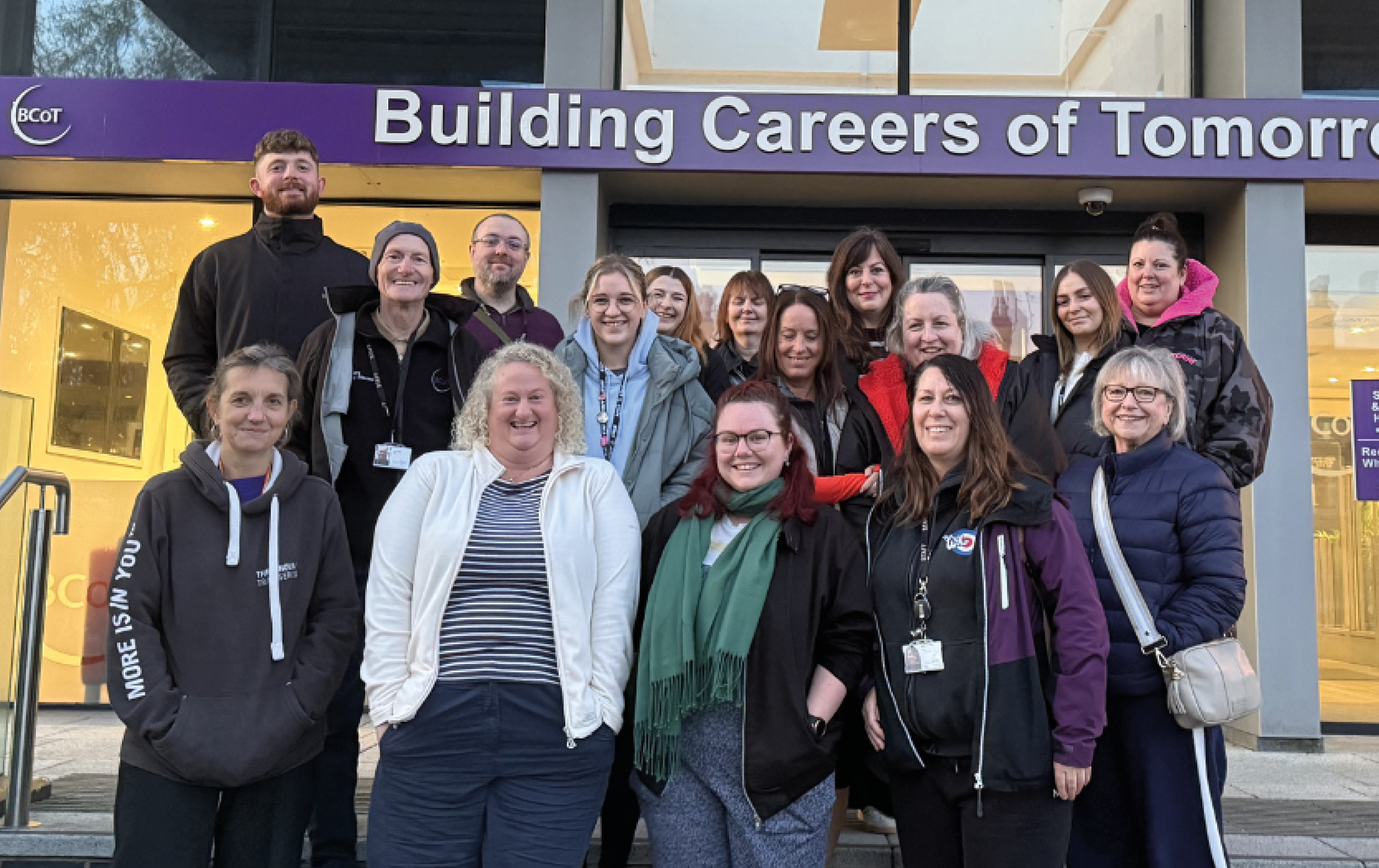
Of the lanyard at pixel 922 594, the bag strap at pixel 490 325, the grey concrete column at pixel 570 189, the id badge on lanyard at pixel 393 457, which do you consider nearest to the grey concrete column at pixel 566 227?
the grey concrete column at pixel 570 189

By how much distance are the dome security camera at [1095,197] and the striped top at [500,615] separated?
5.43 meters

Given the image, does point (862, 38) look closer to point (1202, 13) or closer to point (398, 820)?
point (1202, 13)

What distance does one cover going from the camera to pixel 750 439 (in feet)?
10.1

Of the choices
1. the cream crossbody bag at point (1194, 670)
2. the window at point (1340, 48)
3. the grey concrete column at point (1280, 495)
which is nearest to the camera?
the cream crossbody bag at point (1194, 670)

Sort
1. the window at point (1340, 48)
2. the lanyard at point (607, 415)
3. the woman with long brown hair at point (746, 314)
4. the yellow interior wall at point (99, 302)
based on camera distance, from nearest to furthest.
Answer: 1. the lanyard at point (607, 415)
2. the woman with long brown hair at point (746, 314)
3. the window at point (1340, 48)
4. the yellow interior wall at point (99, 302)

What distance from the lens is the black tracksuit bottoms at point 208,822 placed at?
2973mm

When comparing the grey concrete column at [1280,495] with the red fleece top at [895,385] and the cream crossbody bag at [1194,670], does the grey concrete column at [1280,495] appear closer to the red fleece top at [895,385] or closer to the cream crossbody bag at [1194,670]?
the red fleece top at [895,385]

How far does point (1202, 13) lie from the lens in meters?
7.74

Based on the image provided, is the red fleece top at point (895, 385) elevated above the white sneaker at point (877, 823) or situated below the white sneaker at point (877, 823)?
above

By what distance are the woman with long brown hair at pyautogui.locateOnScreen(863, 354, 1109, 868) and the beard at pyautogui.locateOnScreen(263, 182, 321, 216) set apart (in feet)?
7.79

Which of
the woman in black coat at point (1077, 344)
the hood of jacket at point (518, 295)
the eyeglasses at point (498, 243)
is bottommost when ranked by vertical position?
the woman in black coat at point (1077, 344)

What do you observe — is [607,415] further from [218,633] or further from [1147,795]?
[1147,795]

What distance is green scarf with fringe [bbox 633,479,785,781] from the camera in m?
2.90

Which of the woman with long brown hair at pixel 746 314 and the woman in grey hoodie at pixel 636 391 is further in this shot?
the woman with long brown hair at pixel 746 314
